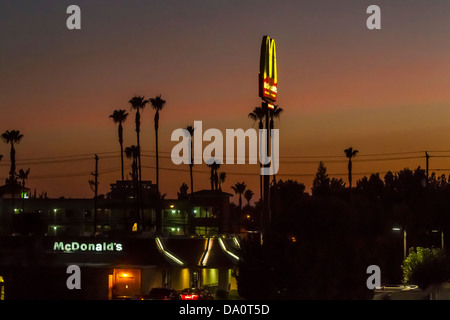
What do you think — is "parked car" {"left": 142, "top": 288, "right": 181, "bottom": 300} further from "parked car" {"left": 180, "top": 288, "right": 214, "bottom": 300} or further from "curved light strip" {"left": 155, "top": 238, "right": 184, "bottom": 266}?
"curved light strip" {"left": 155, "top": 238, "right": 184, "bottom": 266}

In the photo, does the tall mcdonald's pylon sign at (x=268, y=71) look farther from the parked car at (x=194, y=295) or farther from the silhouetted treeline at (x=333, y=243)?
the parked car at (x=194, y=295)

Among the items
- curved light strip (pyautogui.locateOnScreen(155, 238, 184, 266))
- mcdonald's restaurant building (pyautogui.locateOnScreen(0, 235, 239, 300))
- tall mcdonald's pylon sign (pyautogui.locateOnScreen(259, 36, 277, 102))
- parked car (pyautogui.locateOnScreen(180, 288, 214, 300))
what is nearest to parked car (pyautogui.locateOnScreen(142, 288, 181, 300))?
parked car (pyautogui.locateOnScreen(180, 288, 214, 300))

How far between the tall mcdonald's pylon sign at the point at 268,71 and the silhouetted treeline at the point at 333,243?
8.91 m

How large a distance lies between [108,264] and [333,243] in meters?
23.2

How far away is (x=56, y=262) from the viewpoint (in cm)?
6412

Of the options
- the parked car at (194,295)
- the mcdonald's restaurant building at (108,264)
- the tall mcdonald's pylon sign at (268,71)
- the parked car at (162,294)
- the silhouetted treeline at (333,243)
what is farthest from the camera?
the mcdonald's restaurant building at (108,264)

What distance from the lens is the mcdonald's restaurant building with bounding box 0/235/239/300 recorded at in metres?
60.5

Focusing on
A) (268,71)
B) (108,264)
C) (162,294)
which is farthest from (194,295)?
(268,71)

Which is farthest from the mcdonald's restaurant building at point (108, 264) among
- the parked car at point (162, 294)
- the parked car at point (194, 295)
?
the parked car at point (162, 294)

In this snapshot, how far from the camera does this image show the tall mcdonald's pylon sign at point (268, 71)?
49.1 meters
